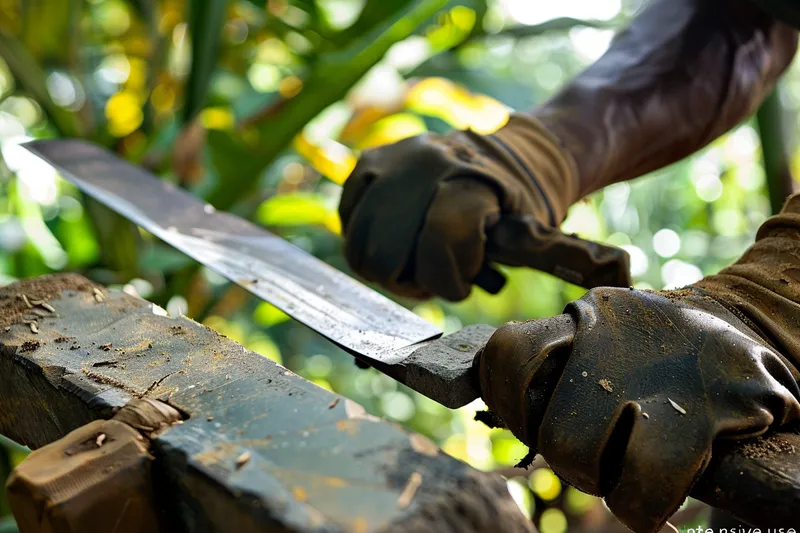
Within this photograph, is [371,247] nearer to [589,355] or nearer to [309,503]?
[589,355]

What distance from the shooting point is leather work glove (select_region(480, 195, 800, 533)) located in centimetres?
60

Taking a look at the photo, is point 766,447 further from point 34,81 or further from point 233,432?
point 34,81

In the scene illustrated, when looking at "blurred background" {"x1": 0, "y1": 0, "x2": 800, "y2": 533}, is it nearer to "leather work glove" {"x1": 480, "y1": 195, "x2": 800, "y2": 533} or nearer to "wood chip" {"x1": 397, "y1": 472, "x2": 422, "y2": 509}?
"leather work glove" {"x1": 480, "y1": 195, "x2": 800, "y2": 533}

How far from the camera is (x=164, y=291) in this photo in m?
1.92

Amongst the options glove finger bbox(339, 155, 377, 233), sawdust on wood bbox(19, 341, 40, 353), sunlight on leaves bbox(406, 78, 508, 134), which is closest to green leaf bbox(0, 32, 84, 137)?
sunlight on leaves bbox(406, 78, 508, 134)

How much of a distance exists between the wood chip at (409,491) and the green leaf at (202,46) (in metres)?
1.50

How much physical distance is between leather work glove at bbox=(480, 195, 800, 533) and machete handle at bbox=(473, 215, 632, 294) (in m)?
0.14

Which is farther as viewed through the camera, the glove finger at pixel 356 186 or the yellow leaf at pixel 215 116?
the yellow leaf at pixel 215 116

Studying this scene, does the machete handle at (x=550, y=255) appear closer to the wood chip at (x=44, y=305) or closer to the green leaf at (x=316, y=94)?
the wood chip at (x=44, y=305)

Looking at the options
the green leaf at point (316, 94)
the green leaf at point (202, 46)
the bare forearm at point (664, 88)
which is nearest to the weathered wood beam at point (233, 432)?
the bare forearm at point (664, 88)

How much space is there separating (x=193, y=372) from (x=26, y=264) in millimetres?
1463

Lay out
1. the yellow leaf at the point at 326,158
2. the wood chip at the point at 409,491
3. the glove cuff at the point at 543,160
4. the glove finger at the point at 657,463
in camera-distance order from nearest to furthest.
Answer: the wood chip at the point at 409,491, the glove finger at the point at 657,463, the glove cuff at the point at 543,160, the yellow leaf at the point at 326,158

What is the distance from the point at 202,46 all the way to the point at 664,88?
1057 millimetres

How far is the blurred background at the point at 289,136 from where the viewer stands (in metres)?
1.84
